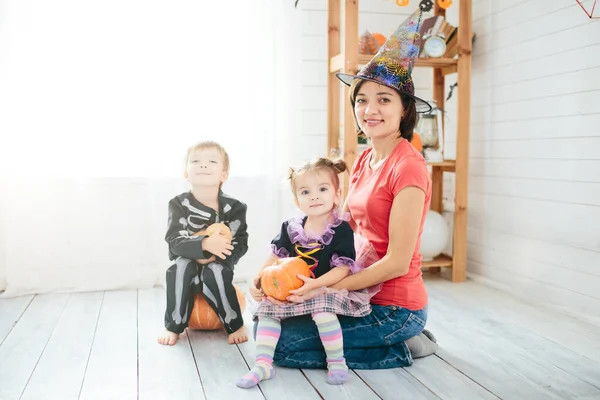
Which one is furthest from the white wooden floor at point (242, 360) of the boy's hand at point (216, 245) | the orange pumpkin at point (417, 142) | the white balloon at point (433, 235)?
the orange pumpkin at point (417, 142)

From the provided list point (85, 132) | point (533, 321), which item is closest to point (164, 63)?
point (85, 132)

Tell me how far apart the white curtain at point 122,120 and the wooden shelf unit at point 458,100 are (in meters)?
0.23

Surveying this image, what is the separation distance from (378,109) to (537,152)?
125 cm

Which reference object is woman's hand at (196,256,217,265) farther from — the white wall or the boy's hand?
the white wall

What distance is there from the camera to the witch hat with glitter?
216cm

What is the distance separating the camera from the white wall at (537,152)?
2750 millimetres

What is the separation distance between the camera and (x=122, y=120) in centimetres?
330

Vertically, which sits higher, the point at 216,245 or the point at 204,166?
the point at 204,166

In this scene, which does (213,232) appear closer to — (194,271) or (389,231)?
(194,271)

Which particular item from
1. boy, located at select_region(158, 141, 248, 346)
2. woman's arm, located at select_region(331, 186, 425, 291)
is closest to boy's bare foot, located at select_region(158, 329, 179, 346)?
boy, located at select_region(158, 141, 248, 346)

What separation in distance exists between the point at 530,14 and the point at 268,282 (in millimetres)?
2019

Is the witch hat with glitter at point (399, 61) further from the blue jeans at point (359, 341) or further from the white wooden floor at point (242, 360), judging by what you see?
the white wooden floor at point (242, 360)

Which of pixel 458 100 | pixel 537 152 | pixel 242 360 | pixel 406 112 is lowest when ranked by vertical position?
pixel 242 360

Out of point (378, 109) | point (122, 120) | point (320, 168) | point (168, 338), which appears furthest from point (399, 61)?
point (122, 120)
